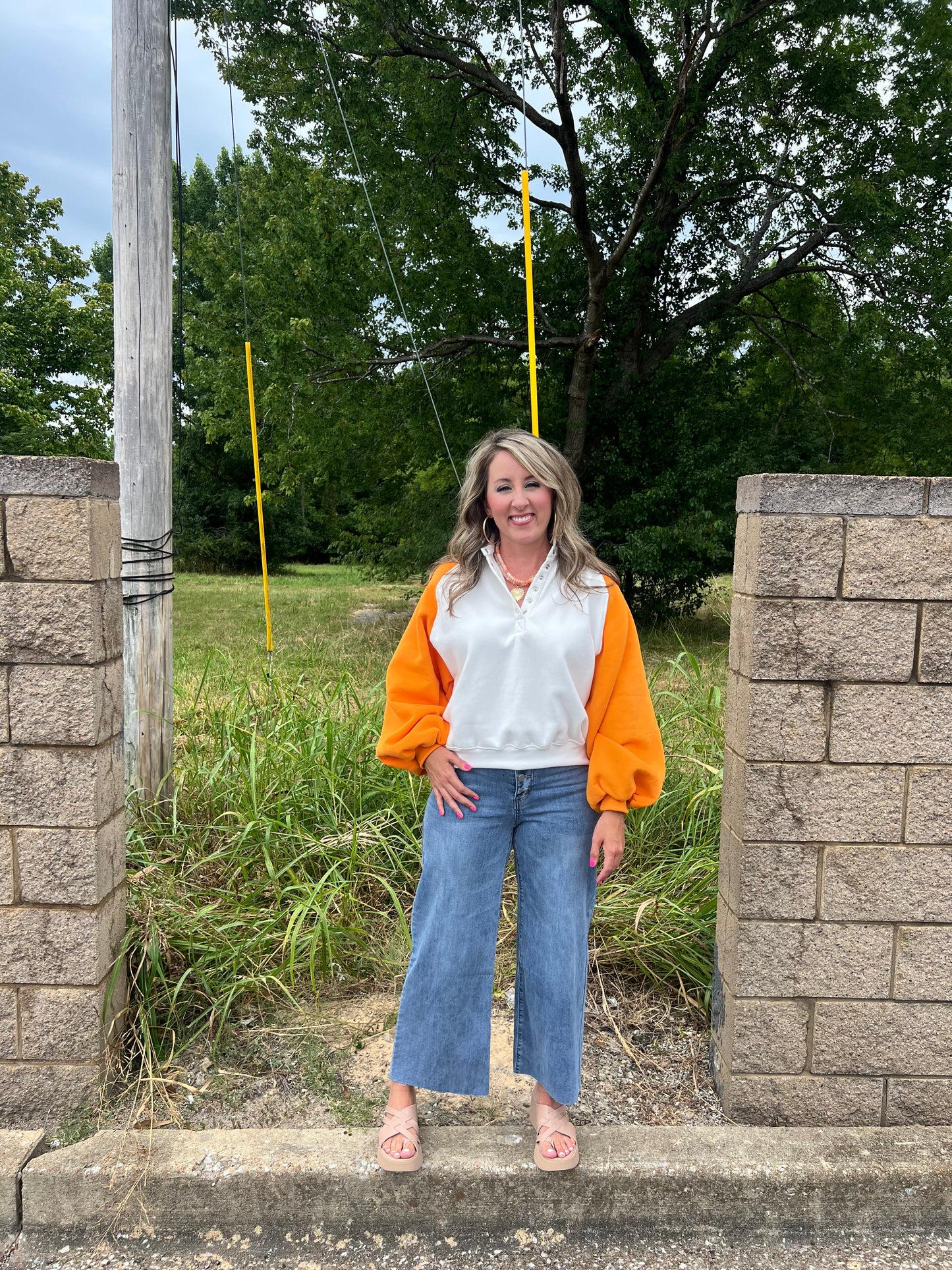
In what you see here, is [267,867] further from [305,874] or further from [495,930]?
[495,930]

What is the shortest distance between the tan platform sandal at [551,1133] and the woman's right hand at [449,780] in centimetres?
77

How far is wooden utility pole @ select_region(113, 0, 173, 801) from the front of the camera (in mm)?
3539

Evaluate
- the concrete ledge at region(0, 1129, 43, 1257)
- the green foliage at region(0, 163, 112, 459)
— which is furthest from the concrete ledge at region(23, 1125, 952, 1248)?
the green foliage at region(0, 163, 112, 459)

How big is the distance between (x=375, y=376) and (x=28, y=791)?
933cm

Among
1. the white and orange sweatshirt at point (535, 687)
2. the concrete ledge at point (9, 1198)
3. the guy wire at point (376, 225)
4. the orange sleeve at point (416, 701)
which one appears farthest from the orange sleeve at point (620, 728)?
the guy wire at point (376, 225)

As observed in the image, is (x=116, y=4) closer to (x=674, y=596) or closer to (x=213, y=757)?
(x=213, y=757)

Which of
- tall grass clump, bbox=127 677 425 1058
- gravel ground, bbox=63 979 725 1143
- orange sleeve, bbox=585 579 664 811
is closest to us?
orange sleeve, bbox=585 579 664 811

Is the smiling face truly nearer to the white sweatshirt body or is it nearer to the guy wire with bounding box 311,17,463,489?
the white sweatshirt body

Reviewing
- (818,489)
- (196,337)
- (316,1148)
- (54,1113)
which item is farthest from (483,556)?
(196,337)

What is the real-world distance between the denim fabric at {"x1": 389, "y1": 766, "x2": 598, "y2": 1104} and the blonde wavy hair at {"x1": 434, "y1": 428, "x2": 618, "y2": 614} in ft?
1.46

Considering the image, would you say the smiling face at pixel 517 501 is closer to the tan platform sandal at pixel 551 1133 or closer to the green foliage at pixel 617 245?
the tan platform sandal at pixel 551 1133

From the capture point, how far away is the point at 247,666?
5.67 meters

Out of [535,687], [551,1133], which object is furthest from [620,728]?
[551,1133]

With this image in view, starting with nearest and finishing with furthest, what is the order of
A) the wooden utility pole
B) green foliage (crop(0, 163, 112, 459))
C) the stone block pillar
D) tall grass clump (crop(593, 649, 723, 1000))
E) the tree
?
the stone block pillar
tall grass clump (crop(593, 649, 723, 1000))
the wooden utility pole
the tree
green foliage (crop(0, 163, 112, 459))
